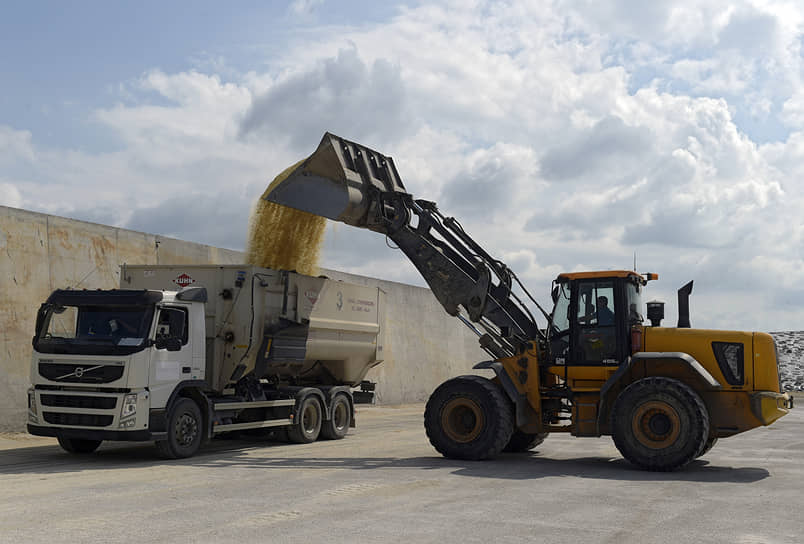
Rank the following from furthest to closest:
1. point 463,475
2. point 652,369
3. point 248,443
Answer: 1. point 248,443
2. point 652,369
3. point 463,475

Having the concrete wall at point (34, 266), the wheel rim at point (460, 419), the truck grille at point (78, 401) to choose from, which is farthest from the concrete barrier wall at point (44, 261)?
the wheel rim at point (460, 419)

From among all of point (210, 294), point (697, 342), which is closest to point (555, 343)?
point (697, 342)

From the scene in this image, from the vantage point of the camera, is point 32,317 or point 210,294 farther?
point 32,317

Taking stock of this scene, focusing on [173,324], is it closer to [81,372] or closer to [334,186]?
[81,372]

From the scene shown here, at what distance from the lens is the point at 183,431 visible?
13695mm

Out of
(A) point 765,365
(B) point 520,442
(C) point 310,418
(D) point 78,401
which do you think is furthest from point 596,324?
(D) point 78,401

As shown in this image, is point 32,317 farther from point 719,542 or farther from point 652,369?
point 719,542

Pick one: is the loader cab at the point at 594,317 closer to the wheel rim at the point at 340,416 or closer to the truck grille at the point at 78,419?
the wheel rim at the point at 340,416

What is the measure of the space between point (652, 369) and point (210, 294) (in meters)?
7.48

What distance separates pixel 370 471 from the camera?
1216cm

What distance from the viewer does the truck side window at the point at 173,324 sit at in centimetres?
1319

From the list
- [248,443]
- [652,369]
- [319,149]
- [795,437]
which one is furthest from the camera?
[795,437]

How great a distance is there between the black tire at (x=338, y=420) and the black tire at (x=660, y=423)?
21.7 feet

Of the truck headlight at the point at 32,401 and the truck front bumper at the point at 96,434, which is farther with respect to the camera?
the truck headlight at the point at 32,401
